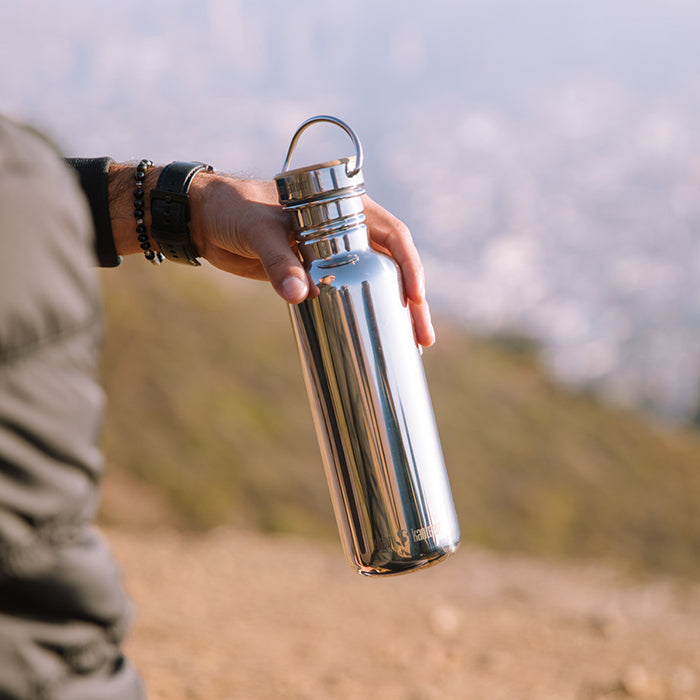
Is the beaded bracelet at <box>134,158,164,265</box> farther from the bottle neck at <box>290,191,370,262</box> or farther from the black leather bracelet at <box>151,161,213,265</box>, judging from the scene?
the bottle neck at <box>290,191,370,262</box>

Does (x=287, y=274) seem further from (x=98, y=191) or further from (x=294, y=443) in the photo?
(x=294, y=443)

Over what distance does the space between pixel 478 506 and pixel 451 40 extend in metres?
66.3

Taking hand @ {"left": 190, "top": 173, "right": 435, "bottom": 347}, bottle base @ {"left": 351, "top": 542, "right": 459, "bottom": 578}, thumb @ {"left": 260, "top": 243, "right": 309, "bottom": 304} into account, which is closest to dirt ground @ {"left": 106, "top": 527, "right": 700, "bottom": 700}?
bottle base @ {"left": 351, "top": 542, "right": 459, "bottom": 578}

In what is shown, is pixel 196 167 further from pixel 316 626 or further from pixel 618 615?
pixel 618 615

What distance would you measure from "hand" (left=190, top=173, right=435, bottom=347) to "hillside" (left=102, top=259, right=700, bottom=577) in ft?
12.1

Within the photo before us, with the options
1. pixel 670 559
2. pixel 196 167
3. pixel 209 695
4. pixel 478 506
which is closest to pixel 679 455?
pixel 670 559

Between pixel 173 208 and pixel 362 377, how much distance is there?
610mm

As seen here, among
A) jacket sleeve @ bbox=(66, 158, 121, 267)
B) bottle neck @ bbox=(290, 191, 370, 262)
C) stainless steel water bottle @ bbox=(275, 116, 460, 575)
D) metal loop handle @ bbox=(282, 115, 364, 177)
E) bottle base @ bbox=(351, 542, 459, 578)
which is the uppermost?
jacket sleeve @ bbox=(66, 158, 121, 267)

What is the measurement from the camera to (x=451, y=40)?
6662 cm

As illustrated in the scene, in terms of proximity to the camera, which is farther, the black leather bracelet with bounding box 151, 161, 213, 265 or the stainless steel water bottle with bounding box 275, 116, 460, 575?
the black leather bracelet with bounding box 151, 161, 213, 265

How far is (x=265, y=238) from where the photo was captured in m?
1.50

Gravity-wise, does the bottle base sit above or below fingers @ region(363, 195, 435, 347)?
below

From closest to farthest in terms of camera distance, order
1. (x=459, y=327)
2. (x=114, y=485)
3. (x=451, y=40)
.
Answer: (x=114, y=485), (x=459, y=327), (x=451, y=40)

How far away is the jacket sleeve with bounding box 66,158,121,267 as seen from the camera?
1.82 metres
